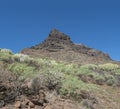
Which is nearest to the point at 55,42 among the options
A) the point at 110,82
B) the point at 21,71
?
the point at 110,82

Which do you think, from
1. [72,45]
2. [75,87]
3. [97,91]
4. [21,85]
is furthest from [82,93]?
[72,45]

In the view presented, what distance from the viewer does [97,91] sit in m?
14.5

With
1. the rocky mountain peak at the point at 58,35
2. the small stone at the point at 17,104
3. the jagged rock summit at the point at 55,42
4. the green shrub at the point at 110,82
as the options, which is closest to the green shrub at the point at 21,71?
the small stone at the point at 17,104

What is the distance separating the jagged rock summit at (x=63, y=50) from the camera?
4456 cm

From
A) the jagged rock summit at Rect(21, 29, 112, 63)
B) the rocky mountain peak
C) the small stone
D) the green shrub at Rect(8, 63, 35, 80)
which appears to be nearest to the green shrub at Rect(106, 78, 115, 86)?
the green shrub at Rect(8, 63, 35, 80)

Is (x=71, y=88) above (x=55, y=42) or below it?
below

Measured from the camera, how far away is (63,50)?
159 feet

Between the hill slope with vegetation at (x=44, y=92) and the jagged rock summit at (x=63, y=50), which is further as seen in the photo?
the jagged rock summit at (x=63, y=50)

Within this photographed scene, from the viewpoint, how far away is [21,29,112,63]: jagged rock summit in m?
44.6

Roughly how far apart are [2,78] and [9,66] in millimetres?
3145

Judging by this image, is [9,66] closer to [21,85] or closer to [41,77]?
[41,77]

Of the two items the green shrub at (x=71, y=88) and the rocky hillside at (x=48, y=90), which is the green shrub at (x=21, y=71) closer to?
the rocky hillside at (x=48, y=90)

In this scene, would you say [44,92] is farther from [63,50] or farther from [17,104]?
[63,50]

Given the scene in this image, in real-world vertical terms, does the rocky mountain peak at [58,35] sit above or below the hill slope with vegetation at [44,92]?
above
